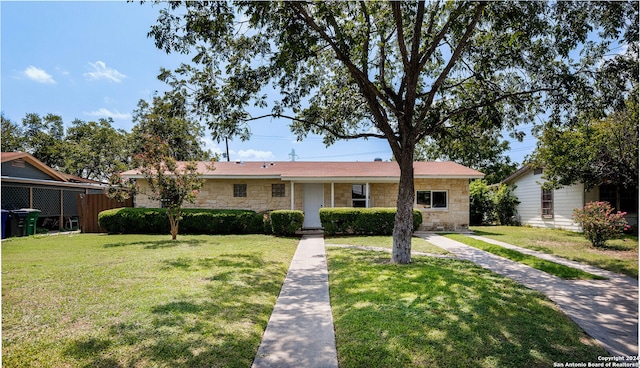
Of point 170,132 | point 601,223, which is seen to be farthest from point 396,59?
point 170,132

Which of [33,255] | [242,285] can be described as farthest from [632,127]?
[33,255]

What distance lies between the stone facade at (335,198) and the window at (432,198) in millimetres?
180

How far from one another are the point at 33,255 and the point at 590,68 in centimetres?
1465

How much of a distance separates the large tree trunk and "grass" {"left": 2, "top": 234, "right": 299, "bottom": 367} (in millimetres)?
2768

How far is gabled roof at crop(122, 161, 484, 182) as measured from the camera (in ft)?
49.9

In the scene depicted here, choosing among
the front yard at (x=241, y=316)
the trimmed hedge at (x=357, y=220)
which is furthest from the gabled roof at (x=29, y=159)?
the trimmed hedge at (x=357, y=220)

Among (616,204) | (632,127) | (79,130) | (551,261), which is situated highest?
(79,130)

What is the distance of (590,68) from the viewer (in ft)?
25.3

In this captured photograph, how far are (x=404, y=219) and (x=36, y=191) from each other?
1766 cm

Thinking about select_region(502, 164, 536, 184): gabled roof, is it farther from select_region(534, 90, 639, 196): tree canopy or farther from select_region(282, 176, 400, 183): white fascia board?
select_region(282, 176, 400, 183): white fascia board

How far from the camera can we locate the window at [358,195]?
1634cm

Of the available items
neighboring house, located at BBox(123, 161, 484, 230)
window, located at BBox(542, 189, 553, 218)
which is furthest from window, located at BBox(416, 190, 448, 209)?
window, located at BBox(542, 189, 553, 218)

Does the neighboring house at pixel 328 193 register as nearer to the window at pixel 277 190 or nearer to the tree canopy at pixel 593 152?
the window at pixel 277 190

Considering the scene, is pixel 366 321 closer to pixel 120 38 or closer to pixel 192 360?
pixel 192 360
